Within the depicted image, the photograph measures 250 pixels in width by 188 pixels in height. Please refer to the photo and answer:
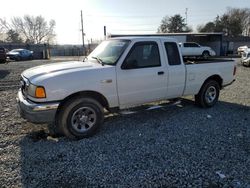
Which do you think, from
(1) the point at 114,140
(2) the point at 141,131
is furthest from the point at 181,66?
(1) the point at 114,140

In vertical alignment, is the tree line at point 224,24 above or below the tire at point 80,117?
above

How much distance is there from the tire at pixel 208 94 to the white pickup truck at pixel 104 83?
0.33m

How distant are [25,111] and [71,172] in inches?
60.9

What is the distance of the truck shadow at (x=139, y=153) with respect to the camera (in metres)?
3.61

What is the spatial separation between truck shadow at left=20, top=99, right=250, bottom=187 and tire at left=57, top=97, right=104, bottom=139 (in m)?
0.17

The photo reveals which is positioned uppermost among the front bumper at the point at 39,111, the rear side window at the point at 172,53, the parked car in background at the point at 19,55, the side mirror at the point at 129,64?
the parked car in background at the point at 19,55

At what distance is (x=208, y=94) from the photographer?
7.12 m

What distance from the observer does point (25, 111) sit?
4.58m

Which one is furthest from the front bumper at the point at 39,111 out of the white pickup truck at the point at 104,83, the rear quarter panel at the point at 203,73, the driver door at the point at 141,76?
the rear quarter panel at the point at 203,73

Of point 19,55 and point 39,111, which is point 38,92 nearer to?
point 39,111

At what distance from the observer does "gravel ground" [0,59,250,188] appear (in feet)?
11.7

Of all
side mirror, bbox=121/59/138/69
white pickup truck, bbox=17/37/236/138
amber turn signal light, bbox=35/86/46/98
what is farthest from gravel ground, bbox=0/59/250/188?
side mirror, bbox=121/59/138/69

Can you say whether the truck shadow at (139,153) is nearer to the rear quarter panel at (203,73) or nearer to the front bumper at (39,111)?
the front bumper at (39,111)

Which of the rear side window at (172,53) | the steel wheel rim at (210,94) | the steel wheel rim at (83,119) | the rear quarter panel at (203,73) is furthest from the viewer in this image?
the steel wheel rim at (210,94)
